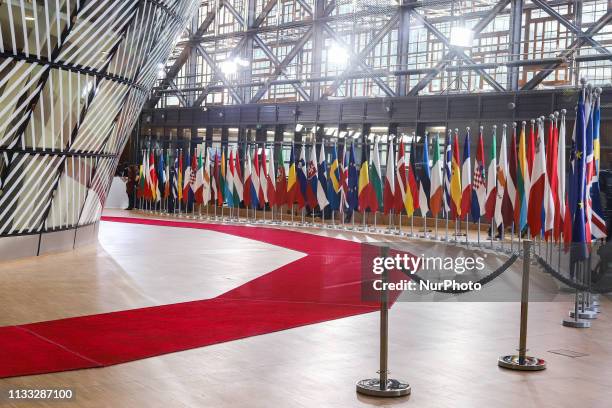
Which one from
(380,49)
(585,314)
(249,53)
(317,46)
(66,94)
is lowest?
(585,314)

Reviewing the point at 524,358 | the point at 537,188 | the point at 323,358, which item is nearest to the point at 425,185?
the point at 537,188

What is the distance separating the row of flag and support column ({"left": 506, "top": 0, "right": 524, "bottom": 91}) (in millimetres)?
2017

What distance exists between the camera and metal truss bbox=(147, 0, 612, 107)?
26.2 metres

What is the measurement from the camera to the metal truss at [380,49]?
86.1 ft

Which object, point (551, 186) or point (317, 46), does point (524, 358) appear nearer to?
point (551, 186)

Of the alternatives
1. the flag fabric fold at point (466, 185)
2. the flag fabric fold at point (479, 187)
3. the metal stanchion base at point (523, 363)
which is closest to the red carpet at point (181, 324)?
the metal stanchion base at point (523, 363)

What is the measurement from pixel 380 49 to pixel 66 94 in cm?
1797

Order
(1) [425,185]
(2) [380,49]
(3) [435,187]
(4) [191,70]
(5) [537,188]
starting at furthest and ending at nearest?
(4) [191,70]
(2) [380,49]
(1) [425,185]
(3) [435,187]
(5) [537,188]

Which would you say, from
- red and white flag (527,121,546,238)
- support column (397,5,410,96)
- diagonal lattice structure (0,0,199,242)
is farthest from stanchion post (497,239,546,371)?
support column (397,5,410,96)

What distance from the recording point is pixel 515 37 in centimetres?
2739

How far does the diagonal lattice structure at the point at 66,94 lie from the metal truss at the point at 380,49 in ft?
40.2

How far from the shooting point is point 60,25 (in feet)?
46.9

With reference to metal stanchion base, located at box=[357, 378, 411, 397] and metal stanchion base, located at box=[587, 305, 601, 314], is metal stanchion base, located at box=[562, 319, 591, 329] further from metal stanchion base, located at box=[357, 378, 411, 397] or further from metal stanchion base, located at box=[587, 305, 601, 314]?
metal stanchion base, located at box=[357, 378, 411, 397]

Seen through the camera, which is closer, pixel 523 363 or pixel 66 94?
pixel 523 363
